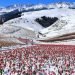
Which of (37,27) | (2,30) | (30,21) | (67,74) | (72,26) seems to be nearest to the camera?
(67,74)

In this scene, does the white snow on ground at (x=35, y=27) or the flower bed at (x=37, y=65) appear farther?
the white snow on ground at (x=35, y=27)

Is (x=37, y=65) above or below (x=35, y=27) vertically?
below

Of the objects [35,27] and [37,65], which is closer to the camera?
[37,65]

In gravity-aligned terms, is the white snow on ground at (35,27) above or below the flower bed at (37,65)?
above

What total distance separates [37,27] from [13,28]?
21.0 meters

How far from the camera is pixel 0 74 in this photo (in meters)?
11.4

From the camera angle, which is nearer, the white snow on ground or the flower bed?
the flower bed

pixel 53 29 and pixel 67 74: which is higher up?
pixel 53 29

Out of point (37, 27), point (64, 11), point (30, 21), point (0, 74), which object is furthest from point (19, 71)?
point (64, 11)

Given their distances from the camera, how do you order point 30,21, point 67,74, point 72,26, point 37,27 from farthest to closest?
point 30,21 < point 37,27 < point 72,26 < point 67,74

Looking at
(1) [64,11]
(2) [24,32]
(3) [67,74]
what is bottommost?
(3) [67,74]

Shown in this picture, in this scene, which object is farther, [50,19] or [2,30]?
[50,19]

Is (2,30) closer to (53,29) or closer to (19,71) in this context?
(53,29)

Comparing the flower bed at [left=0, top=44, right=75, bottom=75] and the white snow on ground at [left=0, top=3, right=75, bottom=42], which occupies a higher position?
the white snow on ground at [left=0, top=3, right=75, bottom=42]
